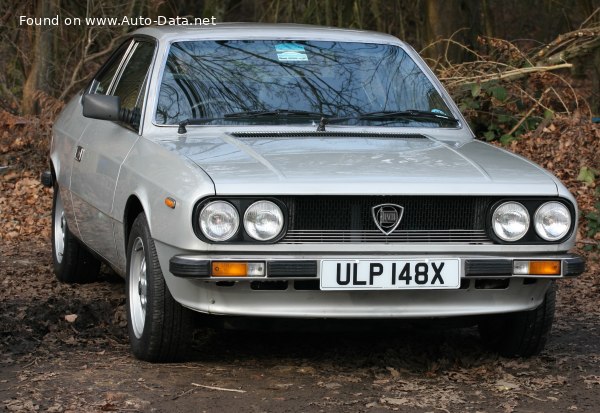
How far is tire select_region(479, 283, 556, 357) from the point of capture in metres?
5.46

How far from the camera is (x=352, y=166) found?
5.04m

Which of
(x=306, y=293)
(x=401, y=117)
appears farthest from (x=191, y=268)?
(x=401, y=117)

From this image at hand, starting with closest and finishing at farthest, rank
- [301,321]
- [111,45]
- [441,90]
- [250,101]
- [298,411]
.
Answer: [298,411]
[301,321]
[250,101]
[441,90]
[111,45]

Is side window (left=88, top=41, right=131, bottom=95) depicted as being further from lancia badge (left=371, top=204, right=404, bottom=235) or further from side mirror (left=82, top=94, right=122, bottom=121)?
lancia badge (left=371, top=204, right=404, bottom=235)

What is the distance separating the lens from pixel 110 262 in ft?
20.5

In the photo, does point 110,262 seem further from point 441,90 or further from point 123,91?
point 441,90

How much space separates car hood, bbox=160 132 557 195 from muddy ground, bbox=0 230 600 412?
28.7 inches

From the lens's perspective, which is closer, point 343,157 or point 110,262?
point 343,157

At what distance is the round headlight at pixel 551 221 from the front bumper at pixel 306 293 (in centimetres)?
9

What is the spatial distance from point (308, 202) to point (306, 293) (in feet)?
1.23

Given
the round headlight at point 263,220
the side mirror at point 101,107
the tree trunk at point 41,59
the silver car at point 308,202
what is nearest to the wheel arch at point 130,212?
the silver car at point 308,202

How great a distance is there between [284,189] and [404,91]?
5.54 feet

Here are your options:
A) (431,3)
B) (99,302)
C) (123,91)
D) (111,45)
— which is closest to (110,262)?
(99,302)

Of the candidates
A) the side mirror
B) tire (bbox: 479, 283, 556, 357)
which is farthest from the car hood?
tire (bbox: 479, 283, 556, 357)
